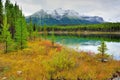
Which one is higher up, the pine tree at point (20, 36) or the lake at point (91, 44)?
the pine tree at point (20, 36)

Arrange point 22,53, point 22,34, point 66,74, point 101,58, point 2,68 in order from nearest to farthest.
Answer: point 66,74, point 2,68, point 101,58, point 22,53, point 22,34

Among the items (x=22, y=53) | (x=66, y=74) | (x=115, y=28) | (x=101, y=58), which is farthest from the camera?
(x=115, y=28)

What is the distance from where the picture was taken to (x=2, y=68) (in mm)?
22969

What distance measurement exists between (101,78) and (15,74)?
317 inches

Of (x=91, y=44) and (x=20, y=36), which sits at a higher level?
(x=20, y=36)

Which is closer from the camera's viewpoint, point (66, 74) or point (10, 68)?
point (66, 74)

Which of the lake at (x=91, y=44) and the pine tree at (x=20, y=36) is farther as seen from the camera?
the lake at (x=91, y=44)

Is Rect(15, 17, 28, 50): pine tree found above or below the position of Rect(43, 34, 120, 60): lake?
above

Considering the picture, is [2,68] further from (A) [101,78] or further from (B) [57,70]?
(A) [101,78]

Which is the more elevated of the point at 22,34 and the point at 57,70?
the point at 22,34

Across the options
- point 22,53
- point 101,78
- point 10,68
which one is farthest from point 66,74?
point 22,53

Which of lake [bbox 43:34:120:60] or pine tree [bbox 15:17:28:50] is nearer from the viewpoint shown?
pine tree [bbox 15:17:28:50]

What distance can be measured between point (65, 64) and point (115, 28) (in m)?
177

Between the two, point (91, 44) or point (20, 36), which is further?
point (91, 44)
